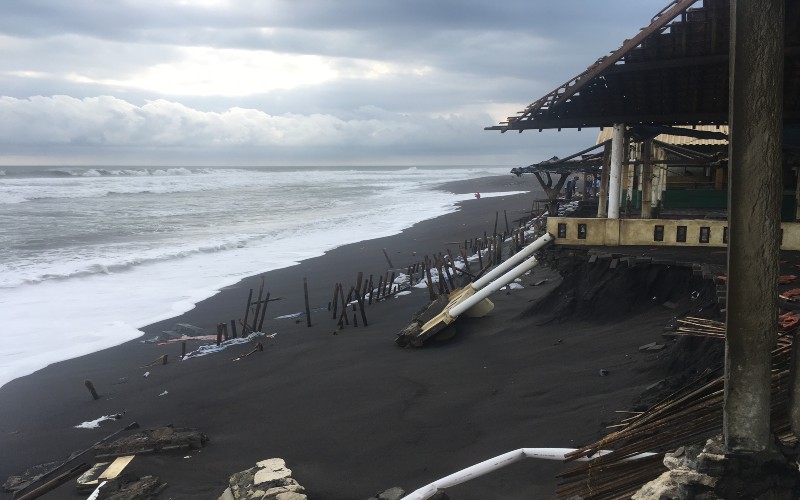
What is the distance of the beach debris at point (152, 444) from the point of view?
27.5 feet

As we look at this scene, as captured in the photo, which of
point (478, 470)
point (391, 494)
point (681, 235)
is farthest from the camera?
point (681, 235)

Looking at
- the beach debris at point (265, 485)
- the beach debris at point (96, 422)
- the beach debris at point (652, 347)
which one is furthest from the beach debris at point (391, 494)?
the beach debris at point (96, 422)

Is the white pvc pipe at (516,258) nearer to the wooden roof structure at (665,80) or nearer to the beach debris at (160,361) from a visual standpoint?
the wooden roof structure at (665,80)

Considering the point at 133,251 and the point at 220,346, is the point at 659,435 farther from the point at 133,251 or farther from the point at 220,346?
the point at 133,251

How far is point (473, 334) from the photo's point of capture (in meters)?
12.5

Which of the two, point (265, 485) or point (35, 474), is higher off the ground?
point (265, 485)

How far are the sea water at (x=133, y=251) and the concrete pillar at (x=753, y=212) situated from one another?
12807 millimetres

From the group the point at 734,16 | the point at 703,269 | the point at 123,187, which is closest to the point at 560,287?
the point at 703,269

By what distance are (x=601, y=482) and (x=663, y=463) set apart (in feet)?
1.68

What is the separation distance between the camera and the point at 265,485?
6.77 metres

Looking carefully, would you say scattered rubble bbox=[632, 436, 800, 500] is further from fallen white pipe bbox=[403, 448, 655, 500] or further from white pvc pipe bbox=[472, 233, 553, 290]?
white pvc pipe bbox=[472, 233, 553, 290]

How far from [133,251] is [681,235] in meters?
22.5

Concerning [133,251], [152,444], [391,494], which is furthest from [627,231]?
[133,251]

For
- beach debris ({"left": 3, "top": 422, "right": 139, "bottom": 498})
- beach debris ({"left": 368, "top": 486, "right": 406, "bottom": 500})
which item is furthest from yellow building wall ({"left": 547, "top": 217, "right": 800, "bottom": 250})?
beach debris ({"left": 3, "top": 422, "right": 139, "bottom": 498})
